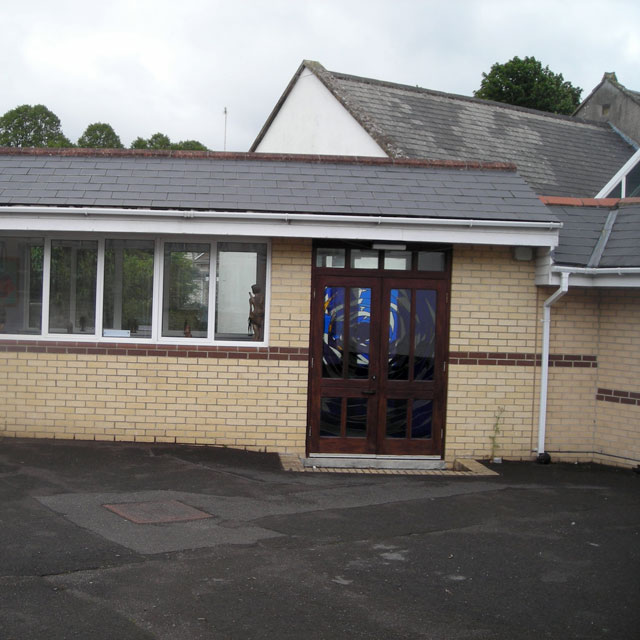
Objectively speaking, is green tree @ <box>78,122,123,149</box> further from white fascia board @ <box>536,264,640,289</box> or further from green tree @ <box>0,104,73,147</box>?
white fascia board @ <box>536,264,640,289</box>

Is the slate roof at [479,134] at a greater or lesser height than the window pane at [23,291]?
greater

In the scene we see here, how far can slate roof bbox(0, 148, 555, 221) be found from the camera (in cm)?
941

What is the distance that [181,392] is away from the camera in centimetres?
979

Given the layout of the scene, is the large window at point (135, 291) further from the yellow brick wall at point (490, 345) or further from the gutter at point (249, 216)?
the yellow brick wall at point (490, 345)

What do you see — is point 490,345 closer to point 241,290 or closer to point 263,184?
point 241,290

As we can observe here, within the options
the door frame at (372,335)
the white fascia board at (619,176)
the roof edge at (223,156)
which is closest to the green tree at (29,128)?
the white fascia board at (619,176)

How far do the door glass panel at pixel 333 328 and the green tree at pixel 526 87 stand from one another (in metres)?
33.3

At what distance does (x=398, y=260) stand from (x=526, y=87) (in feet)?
112

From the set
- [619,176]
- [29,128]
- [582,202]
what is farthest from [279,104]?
[29,128]

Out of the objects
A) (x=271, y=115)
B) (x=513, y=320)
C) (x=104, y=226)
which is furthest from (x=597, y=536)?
(x=271, y=115)

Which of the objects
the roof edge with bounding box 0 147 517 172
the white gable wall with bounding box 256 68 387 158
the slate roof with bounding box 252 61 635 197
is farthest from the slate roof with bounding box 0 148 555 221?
the white gable wall with bounding box 256 68 387 158

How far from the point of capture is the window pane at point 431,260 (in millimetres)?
10023

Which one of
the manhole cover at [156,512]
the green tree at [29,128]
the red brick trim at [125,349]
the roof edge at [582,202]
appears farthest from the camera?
the green tree at [29,128]

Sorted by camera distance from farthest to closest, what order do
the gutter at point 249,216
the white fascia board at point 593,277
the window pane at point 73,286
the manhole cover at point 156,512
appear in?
the window pane at point 73,286
the white fascia board at point 593,277
the gutter at point 249,216
the manhole cover at point 156,512
